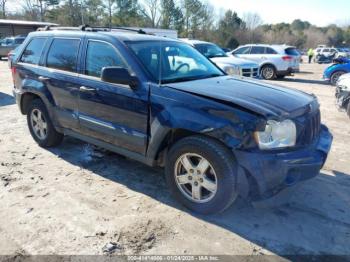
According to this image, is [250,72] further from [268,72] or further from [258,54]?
[258,54]

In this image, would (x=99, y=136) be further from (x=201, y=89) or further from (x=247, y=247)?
(x=247, y=247)

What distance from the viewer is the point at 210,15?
66.6 meters

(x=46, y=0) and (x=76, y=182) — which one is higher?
(x=46, y=0)

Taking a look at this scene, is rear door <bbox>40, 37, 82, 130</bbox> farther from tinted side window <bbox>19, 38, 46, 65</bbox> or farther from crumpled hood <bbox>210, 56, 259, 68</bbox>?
crumpled hood <bbox>210, 56, 259, 68</bbox>

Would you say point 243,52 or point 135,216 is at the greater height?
point 243,52

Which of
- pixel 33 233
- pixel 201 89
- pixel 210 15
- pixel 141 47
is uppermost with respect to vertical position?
pixel 210 15

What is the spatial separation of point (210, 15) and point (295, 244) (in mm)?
68181

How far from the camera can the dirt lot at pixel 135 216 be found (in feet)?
9.99

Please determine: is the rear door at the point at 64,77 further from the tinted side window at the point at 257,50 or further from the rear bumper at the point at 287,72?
the tinted side window at the point at 257,50

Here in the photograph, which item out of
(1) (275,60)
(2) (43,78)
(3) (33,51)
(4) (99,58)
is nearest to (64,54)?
(2) (43,78)

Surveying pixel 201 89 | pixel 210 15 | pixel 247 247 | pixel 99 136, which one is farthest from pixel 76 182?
pixel 210 15

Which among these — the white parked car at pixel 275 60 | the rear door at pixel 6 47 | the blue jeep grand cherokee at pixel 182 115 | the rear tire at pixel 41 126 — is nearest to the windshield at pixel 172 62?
the blue jeep grand cherokee at pixel 182 115

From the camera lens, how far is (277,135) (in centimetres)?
311

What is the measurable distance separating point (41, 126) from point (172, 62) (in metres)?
2.52
